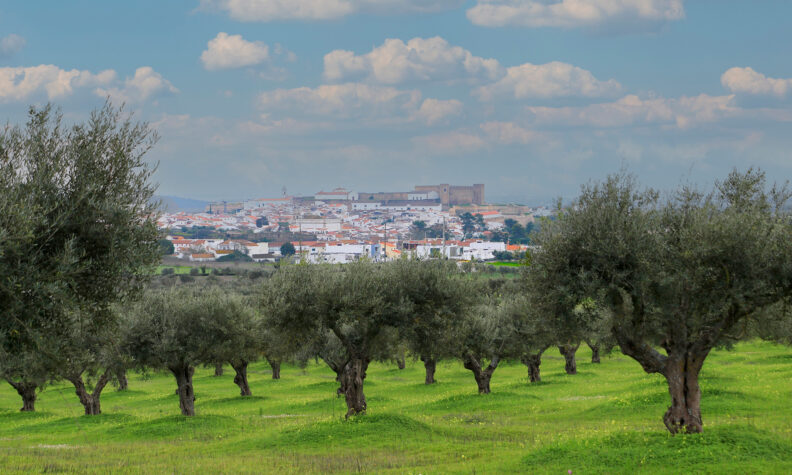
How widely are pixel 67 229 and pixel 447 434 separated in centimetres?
1785

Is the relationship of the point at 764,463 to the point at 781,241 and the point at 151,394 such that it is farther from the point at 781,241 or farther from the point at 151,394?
the point at 151,394

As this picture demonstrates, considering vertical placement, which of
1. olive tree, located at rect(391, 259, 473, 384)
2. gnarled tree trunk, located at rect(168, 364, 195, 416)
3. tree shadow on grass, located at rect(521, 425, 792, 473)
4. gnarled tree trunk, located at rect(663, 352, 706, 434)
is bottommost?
gnarled tree trunk, located at rect(168, 364, 195, 416)

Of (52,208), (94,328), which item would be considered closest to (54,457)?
(94,328)

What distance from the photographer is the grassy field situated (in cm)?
1914

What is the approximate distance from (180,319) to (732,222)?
28.6 metres

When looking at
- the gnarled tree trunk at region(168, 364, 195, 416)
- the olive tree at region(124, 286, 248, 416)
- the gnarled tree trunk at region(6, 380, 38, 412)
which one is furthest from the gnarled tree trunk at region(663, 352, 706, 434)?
the gnarled tree trunk at region(6, 380, 38, 412)

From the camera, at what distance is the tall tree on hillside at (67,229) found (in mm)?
13102

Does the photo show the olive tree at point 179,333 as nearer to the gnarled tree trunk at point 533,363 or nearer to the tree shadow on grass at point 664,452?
the gnarled tree trunk at point 533,363

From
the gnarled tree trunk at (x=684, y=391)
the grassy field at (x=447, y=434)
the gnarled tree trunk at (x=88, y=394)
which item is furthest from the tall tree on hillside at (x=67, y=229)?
the gnarled tree trunk at (x=88, y=394)

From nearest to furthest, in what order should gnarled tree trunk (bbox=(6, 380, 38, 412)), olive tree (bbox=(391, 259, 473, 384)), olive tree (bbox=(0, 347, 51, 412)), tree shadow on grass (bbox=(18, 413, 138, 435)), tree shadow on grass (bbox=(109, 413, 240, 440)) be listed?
olive tree (bbox=(391, 259, 473, 384)) → tree shadow on grass (bbox=(109, 413, 240, 440)) → olive tree (bbox=(0, 347, 51, 412)) → tree shadow on grass (bbox=(18, 413, 138, 435)) → gnarled tree trunk (bbox=(6, 380, 38, 412))

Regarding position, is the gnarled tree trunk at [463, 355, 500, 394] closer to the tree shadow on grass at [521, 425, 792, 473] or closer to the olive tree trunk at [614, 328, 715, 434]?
the tree shadow on grass at [521, 425, 792, 473]

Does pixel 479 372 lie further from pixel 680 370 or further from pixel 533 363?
pixel 680 370

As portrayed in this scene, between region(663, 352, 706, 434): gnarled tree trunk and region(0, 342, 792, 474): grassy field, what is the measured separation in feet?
1.73

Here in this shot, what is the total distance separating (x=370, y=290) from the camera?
27938 mm
